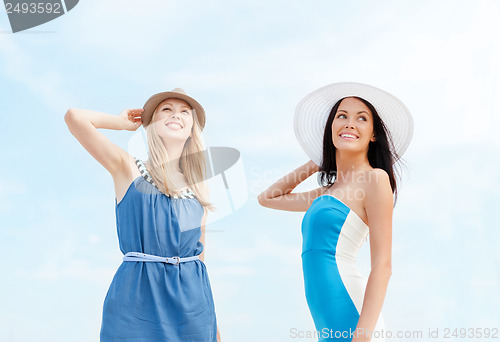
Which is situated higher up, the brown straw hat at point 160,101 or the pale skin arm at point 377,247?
the brown straw hat at point 160,101

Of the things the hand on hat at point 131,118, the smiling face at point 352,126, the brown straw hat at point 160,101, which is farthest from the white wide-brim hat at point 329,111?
the hand on hat at point 131,118

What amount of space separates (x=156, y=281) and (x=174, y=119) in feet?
3.60

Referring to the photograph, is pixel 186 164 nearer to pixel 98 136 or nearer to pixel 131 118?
pixel 131 118

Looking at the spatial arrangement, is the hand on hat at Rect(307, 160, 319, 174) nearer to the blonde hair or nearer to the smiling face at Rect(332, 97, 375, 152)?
the smiling face at Rect(332, 97, 375, 152)

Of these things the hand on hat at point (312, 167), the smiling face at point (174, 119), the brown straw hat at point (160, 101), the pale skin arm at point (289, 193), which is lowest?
the pale skin arm at point (289, 193)

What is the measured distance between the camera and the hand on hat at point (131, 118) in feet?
12.3

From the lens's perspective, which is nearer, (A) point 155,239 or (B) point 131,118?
(A) point 155,239

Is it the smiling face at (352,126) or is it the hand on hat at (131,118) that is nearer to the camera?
the smiling face at (352,126)

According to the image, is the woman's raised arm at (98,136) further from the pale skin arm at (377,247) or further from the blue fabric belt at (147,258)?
the pale skin arm at (377,247)

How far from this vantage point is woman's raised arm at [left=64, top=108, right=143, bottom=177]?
343 cm

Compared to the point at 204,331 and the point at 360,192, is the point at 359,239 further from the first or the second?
the point at 204,331

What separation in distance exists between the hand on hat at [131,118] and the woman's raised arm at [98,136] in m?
0.04

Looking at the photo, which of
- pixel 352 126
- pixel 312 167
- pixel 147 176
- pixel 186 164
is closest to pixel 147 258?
pixel 147 176

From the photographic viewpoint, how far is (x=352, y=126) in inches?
133
